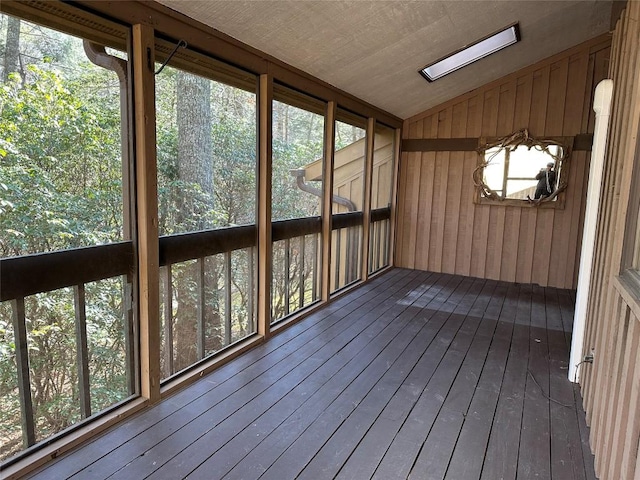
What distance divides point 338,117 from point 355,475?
357cm

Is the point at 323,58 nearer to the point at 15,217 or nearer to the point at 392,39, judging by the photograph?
the point at 392,39

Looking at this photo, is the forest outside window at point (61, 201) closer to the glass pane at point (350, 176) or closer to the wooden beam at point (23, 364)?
the wooden beam at point (23, 364)

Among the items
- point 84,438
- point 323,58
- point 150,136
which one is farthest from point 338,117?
point 84,438

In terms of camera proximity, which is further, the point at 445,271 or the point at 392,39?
the point at 445,271

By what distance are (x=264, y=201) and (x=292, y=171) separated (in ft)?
6.19

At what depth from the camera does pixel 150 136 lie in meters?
2.14

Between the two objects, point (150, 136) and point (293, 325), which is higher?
point (150, 136)

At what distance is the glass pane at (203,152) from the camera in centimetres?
368

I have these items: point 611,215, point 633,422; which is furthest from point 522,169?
point 633,422

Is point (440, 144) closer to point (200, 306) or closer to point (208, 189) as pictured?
point (208, 189)

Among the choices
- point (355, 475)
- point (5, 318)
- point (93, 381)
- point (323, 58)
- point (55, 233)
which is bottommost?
point (93, 381)

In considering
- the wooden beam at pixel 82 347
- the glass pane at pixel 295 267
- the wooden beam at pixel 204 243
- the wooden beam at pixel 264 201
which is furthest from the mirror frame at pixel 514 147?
the wooden beam at pixel 82 347

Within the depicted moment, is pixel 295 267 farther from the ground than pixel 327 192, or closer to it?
closer to it

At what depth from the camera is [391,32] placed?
3271mm
